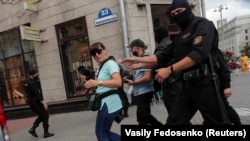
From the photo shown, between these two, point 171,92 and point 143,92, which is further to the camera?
point 143,92

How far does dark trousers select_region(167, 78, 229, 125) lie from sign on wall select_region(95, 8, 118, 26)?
6587 mm

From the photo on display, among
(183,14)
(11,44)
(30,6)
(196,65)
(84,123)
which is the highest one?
(30,6)

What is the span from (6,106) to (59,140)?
25.4ft

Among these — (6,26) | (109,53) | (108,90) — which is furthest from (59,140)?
(6,26)

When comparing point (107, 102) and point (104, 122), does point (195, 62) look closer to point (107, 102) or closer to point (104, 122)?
point (107, 102)

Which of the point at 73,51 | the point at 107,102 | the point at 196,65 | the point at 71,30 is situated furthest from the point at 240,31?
the point at 196,65

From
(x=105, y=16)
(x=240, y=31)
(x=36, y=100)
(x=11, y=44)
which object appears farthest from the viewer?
(x=240, y=31)

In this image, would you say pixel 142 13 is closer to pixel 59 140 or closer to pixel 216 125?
pixel 59 140

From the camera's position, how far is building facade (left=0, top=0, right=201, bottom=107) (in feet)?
31.3

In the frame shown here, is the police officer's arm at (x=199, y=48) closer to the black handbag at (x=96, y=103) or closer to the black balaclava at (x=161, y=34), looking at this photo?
the black handbag at (x=96, y=103)

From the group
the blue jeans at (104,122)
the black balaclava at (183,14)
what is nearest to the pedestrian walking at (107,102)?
the blue jeans at (104,122)

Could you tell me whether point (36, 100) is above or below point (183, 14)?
below

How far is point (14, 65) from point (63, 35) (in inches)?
126

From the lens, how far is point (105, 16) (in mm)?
9570
